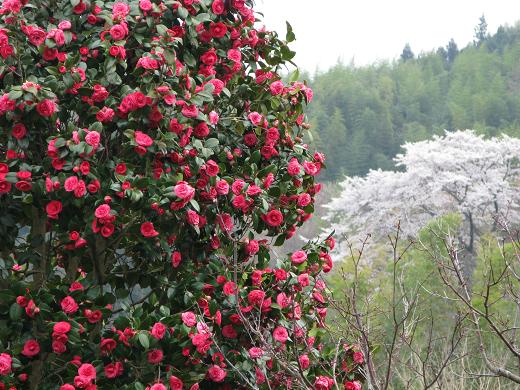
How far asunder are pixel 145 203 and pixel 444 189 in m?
18.8

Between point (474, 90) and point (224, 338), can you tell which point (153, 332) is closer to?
point (224, 338)

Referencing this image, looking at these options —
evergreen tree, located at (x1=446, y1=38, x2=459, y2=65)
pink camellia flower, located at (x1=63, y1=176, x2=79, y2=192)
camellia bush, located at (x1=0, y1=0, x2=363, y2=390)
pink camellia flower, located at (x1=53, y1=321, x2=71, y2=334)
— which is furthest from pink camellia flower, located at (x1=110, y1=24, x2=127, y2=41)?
evergreen tree, located at (x1=446, y1=38, x2=459, y2=65)

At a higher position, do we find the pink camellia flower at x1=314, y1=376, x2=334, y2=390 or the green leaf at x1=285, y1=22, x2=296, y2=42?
the green leaf at x1=285, y1=22, x2=296, y2=42

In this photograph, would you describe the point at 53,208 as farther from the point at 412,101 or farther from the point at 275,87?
the point at 412,101

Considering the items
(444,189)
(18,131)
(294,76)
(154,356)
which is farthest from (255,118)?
(444,189)

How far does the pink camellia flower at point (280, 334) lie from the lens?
10.3 ft

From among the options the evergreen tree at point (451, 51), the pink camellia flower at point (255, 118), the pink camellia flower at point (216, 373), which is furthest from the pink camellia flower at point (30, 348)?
the evergreen tree at point (451, 51)

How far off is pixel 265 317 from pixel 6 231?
3.48 feet

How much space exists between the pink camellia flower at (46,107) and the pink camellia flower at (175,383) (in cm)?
106

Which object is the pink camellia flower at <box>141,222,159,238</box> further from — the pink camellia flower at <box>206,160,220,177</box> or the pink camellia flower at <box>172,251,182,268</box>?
the pink camellia flower at <box>206,160,220,177</box>

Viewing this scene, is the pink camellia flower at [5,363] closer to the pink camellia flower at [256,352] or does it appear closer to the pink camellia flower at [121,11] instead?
the pink camellia flower at [256,352]

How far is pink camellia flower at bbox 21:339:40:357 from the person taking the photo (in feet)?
9.57

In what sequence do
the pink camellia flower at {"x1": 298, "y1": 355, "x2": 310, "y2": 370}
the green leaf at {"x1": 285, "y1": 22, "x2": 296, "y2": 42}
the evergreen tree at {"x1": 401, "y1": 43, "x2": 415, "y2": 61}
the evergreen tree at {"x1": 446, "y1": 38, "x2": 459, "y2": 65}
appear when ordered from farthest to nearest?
the evergreen tree at {"x1": 401, "y1": 43, "x2": 415, "y2": 61} → the evergreen tree at {"x1": 446, "y1": 38, "x2": 459, "y2": 65} → the green leaf at {"x1": 285, "y1": 22, "x2": 296, "y2": 42} → the pink camellia flower at {"x1": 298, "y1": 355, "x2": 310, "y2": 370}

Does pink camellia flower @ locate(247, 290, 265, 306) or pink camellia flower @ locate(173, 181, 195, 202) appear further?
pink camellia flower @ locate(247, 290, 265, 306)
